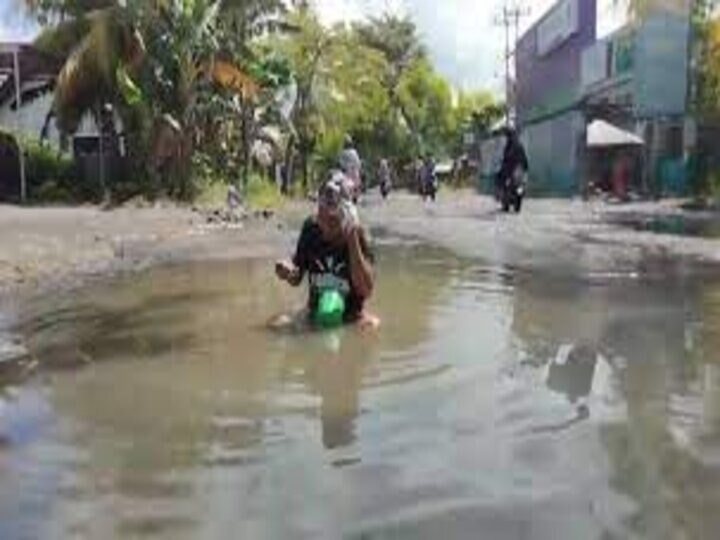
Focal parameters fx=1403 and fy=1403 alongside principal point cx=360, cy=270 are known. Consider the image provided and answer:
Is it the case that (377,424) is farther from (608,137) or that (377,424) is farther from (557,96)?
(557,96)

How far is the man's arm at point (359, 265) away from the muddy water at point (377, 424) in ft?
1.34

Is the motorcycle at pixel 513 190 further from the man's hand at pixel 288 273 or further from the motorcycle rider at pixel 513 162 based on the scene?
the man's hand at pixel 288 273

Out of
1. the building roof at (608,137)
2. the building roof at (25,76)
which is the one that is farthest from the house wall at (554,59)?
the building roof at (25,76)

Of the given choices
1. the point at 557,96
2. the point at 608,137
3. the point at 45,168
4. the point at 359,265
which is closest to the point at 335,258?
the point at 359,265

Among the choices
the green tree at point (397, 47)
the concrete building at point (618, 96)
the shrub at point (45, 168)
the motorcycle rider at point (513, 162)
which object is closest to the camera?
the motorcycle rider at point (513, 162)

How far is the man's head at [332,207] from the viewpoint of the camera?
1132 cm

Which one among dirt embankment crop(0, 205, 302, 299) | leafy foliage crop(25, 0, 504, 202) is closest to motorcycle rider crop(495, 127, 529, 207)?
dirt embankment crop(0, 205, 302, 299)

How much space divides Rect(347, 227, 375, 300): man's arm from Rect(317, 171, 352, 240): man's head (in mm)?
146

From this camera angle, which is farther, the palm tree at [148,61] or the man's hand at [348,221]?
the palm tree at [148,61]

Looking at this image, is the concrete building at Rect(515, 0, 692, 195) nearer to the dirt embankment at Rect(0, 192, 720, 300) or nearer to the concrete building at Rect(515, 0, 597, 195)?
the concrete building at Rect(515, 0, 597, 195)

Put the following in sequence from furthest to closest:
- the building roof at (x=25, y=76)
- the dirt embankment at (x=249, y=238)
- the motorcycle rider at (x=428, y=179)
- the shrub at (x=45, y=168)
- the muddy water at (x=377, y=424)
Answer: the motorcycle rider at (x=428, y=179), the building roof at (x=25, y=76), the shrub at (x=45, y=168), the dirt embankment at (x=249, y=238), the muddy water at (x=377, y=424)

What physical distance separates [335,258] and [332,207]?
0.47 meters

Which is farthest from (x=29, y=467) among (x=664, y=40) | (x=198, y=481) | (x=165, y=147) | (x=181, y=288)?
(x=664, y=40)

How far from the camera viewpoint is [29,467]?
22.5ft
